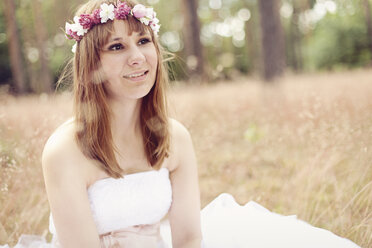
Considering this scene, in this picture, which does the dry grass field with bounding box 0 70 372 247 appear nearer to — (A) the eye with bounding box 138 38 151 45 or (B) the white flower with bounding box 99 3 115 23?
(A) the eye with bounding box 138 38 151 45

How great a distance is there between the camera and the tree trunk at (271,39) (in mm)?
7293

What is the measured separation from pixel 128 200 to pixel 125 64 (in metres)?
0.64

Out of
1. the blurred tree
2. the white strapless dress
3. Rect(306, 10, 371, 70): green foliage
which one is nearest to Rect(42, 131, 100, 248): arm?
the white strapless dress

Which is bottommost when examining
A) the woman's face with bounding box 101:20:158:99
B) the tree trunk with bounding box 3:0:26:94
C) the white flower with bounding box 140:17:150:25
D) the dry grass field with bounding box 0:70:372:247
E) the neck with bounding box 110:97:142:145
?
the dry grass field with bounding box 0:70:372:247

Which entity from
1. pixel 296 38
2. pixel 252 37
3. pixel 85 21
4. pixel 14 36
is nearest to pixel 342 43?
pixel 296 38

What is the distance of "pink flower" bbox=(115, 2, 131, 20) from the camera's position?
5.41 ft

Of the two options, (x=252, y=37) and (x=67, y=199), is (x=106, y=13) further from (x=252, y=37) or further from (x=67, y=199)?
(x=252, y=37)

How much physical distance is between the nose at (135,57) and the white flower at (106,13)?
173 millimetres

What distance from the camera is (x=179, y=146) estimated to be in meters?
1.95

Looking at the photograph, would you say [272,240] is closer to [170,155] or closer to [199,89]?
[170,155]

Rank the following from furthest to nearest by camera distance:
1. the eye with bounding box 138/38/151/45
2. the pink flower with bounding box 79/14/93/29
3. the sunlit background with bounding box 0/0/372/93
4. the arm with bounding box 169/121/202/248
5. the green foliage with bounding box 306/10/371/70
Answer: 1. the green foliage with bounding box 306/10/371/70
2. the sunlit background with bounding box 0/0/372/93
3. the arm with bounding box 169/121/202/248
4. the eye with bounding box 138/38/151/45
5. the pink flower with bounding box 79/14/93/29

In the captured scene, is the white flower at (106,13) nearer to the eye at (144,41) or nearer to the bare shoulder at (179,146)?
the eye at (144,41)

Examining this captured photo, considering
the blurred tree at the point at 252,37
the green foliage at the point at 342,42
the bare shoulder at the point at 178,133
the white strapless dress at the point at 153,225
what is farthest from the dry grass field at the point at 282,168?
the green foliage at the point at 342,42

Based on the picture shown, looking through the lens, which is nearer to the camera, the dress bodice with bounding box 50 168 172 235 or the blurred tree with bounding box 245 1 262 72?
the dress bodice with bounding box 50 168 172 235
